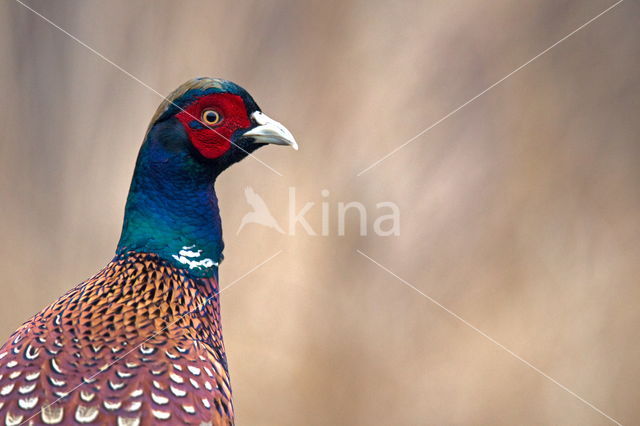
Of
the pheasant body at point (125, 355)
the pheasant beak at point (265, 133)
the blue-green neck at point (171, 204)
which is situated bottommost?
the pheasant body at point (125, 355)

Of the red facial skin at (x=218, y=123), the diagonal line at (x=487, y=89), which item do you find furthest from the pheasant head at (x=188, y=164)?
the diagonal line at (x=487, y=89)

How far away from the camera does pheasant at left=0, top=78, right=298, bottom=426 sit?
1.00 metres

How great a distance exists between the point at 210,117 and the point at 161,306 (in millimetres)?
334

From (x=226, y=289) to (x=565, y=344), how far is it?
3.91 ft

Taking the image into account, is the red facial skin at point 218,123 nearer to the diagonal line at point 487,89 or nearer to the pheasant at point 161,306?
the pheasant at point 161,306

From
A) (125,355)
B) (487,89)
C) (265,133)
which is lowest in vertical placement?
(125,355)

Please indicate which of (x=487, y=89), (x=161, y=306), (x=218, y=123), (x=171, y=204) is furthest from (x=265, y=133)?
(x=487, y=89)

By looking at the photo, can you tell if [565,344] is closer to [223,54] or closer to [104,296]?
[223,54]

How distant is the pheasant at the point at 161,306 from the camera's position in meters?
1.00

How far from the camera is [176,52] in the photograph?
2328 millimetres

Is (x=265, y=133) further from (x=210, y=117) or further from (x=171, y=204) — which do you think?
(x=171, y=204)

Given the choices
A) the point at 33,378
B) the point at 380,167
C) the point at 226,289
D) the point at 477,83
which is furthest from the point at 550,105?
the point at 33,378

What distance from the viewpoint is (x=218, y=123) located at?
1.17 metres

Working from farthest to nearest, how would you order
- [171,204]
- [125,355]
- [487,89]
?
[487,89], [171,204], [125,355]
